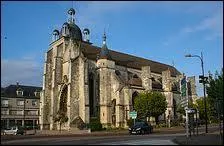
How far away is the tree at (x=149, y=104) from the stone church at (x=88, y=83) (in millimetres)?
2160

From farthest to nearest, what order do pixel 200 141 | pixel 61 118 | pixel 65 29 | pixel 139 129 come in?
pixel 65 29 → pixel 61 118 → pixel 139 129 → pixel 200 141

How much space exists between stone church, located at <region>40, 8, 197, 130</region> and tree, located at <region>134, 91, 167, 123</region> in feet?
7.09

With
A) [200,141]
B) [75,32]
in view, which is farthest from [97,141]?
[75,32]

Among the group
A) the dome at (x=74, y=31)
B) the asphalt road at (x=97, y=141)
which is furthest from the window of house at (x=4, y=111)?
the asphalt road at (x=97, y=141)

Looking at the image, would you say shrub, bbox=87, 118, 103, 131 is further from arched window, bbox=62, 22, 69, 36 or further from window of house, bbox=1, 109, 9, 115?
window of house, bbox=1, 109, 9, 115

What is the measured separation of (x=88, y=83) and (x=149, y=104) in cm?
1141

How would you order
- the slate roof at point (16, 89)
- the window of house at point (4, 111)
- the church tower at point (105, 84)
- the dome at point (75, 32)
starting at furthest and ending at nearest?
the slate roof at point (16, 89) < the window of house at point (4, 111) < the dome at point (75, 32) < the church tower at point (105, 84)

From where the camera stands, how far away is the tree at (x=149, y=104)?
176ft

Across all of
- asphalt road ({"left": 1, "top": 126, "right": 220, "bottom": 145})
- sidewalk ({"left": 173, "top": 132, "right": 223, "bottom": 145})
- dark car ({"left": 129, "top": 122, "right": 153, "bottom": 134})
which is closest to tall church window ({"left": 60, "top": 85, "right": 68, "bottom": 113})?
dark car ({"left": 129, "top": 122, "right": 153, "bottom": 134})


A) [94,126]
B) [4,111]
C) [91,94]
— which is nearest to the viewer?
[94,126]

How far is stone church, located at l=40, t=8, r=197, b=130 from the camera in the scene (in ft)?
181

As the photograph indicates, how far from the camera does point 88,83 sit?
55.8m

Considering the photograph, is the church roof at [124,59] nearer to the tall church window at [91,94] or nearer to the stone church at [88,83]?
the stone church at [88,83]

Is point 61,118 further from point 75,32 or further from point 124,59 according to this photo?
point 124,59
